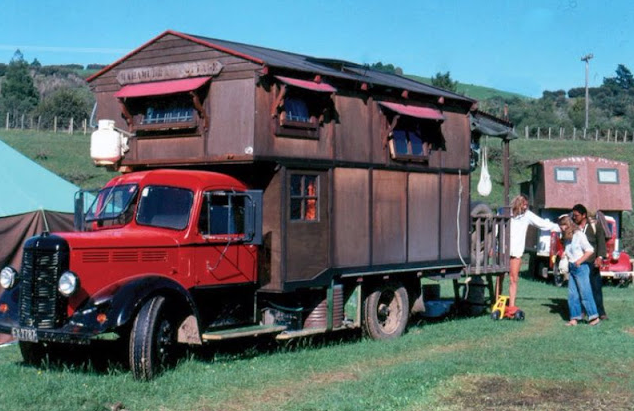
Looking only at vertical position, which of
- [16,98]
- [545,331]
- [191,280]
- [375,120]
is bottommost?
[545,331]

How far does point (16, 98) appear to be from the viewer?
3157 inches

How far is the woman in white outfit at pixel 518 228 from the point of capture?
1487 centimetres

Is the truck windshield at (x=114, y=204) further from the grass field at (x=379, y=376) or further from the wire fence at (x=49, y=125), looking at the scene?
the wire fence at (x=49, y=125)

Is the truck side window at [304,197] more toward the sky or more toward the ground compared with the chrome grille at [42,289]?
more toward the sky

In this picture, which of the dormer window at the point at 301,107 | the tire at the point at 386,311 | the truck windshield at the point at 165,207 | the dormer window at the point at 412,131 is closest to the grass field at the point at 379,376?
the tire at the point at 386,311

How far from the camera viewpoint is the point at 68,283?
8.98 metres

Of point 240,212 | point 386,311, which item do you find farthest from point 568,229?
point 240,212

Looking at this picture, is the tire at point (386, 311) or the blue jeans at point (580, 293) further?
the blue jeans at point (580, 293)

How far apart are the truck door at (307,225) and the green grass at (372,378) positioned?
1.11 m

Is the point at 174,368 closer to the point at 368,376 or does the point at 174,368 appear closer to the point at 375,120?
the point at 368,376

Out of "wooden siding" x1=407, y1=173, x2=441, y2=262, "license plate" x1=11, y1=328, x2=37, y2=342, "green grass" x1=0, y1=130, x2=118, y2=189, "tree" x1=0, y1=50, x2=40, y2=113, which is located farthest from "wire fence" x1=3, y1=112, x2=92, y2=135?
"license plate" x1=11, y1=328, x2=37, y2=342

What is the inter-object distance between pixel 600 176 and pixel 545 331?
1361 centimetres

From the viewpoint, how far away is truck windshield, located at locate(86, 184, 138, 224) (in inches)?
409

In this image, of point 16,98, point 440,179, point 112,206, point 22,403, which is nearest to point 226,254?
point 112,206
